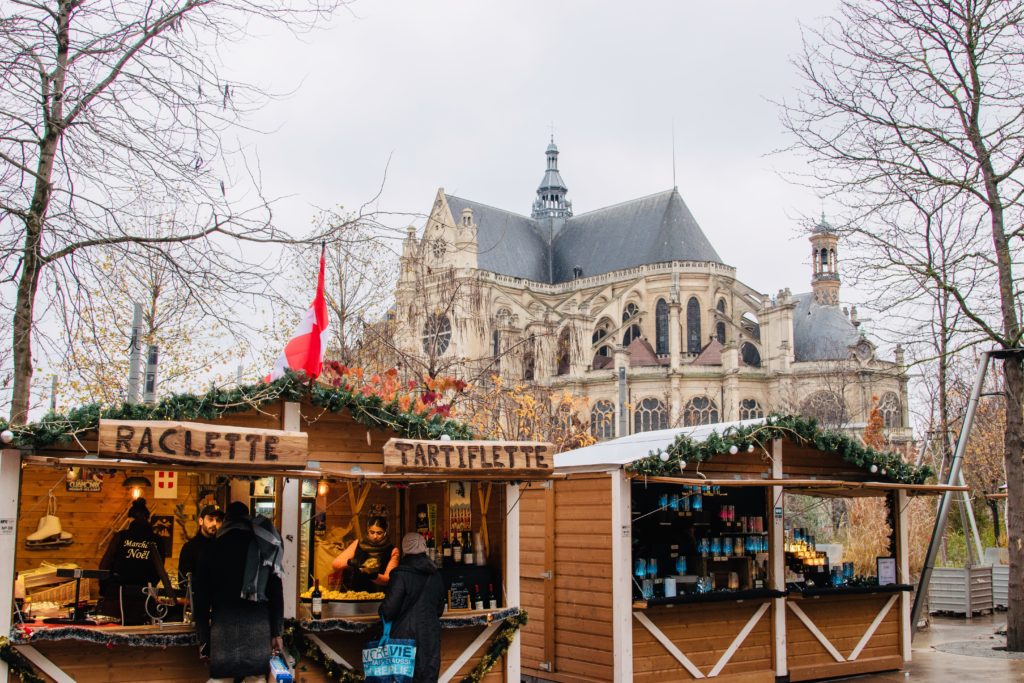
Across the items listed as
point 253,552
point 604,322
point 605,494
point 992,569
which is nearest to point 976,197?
point 605,494

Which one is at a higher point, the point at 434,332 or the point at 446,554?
the point at 434,332

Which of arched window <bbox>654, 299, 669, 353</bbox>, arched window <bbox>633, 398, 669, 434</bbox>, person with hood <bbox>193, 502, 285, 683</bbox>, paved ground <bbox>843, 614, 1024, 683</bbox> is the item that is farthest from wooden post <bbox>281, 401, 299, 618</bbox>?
arched window <bbox>654, 299, 669, 353</bbox>

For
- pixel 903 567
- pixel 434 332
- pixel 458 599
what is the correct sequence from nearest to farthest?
1. pixel 458 599
2. pixel 903 567
3. pixel 434 332

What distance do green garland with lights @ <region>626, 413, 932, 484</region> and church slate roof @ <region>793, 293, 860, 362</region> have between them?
51207 mm

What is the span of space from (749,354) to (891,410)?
477 inches

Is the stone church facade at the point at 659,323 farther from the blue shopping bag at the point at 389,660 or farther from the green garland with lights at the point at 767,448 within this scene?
the blue shopping bag at the point at 389,660

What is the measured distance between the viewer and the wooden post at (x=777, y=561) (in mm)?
11602

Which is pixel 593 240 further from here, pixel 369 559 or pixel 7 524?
pixel 7 524

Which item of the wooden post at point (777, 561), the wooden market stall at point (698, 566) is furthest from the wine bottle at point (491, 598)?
the wooden post at point (777, 561)

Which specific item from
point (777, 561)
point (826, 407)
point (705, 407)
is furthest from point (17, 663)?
point (705, 407)

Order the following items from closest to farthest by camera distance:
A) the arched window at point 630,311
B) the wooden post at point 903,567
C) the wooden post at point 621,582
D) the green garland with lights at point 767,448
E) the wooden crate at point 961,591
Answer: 1. the green garland with lights at point 767,448
2. the wooden post at point 621,582
3. the wooden post at point 903,567
4. the wooden crate at point 961,591
5. the arched window at point 630,311

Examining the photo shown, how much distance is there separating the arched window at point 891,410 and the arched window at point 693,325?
1251 centimetres

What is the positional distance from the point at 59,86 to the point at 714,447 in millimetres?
6930

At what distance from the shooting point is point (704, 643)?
11023 mm
